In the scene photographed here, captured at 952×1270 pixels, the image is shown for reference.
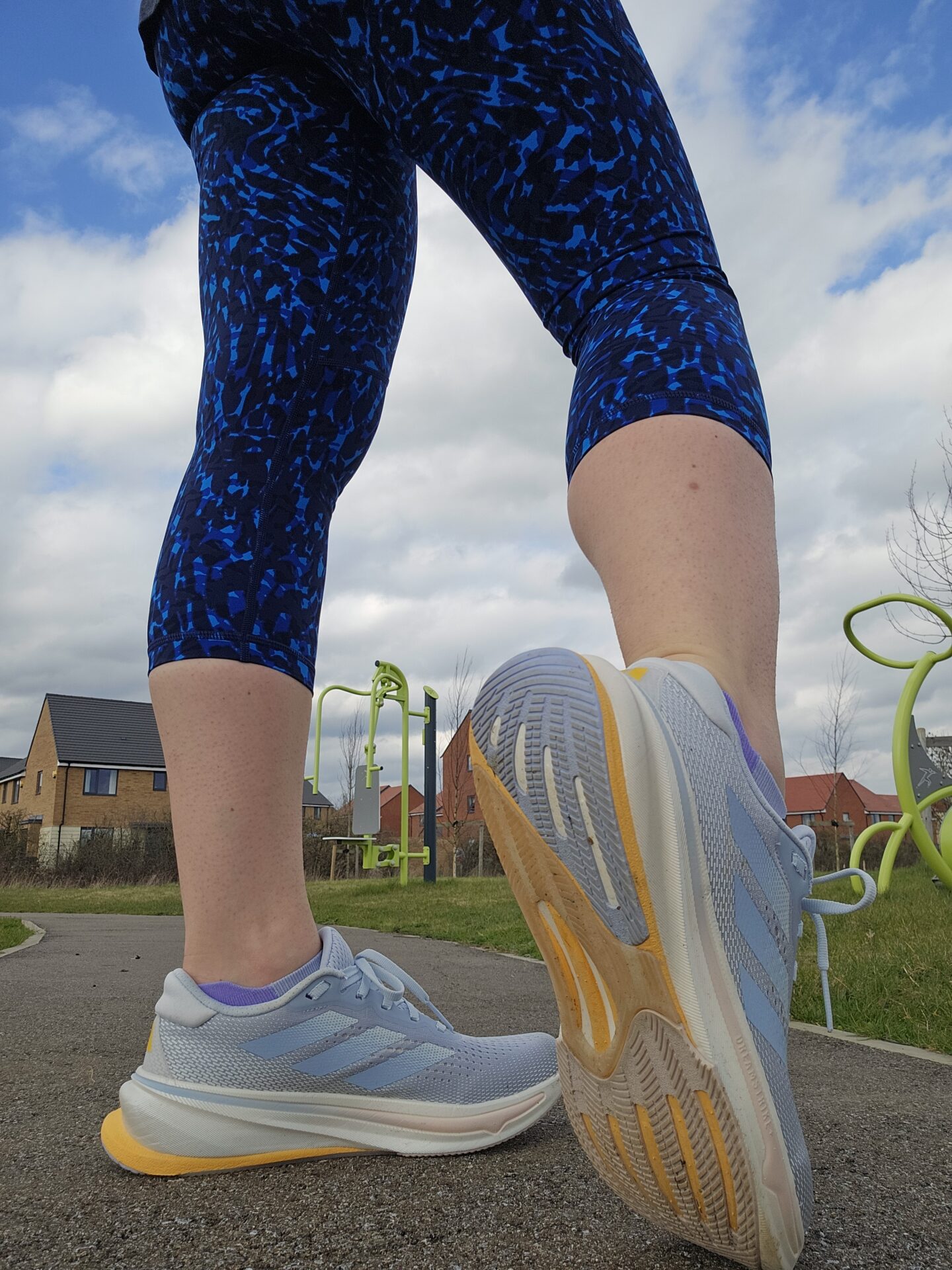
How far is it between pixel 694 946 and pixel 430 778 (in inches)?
475

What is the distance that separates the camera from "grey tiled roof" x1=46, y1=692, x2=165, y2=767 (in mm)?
31344

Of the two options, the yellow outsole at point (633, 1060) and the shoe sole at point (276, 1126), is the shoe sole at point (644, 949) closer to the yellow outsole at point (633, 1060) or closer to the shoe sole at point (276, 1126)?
the yellow outsole at point (633, 1060)

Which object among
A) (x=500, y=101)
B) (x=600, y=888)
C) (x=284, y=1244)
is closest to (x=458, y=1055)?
(x=284, y=1244)

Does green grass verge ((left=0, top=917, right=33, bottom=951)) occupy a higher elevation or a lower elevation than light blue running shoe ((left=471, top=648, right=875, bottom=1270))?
lower

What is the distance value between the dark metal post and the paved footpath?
11056 millimetres

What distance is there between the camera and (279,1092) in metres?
1.05

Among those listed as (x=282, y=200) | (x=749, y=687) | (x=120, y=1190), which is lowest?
(x=120, y=1190)

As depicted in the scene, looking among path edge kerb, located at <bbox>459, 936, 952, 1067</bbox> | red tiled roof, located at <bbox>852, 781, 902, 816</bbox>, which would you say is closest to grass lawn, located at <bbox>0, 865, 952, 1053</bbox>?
path edge kerb, located at <bbox>459, 936, 952, 1067</bbox>

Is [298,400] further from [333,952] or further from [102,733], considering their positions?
[102,733]

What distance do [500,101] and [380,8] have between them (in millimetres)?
162

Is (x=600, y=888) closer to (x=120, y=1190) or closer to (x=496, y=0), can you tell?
(x=120, y=1190)

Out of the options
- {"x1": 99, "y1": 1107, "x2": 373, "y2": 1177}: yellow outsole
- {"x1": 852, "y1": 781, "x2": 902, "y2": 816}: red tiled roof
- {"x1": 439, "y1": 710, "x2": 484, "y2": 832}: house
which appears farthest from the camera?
{"x1": 852, "y1": 781, "x2": 902, "y2": 816}: red tiled roof

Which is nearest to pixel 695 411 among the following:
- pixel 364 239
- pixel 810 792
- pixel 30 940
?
pixel 364 239

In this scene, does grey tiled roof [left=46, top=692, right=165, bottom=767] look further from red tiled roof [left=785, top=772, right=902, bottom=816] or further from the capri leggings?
the capri leggings
